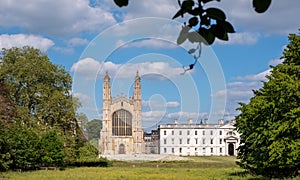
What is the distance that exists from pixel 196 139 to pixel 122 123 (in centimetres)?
1764

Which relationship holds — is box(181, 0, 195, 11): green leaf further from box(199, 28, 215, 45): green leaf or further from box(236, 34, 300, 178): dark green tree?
box(236, 34, 300, 178): dark green tree

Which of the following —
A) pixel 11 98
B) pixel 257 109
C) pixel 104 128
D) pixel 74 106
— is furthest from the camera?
pixel 104 128

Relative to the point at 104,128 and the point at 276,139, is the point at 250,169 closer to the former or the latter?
the point at 276,139

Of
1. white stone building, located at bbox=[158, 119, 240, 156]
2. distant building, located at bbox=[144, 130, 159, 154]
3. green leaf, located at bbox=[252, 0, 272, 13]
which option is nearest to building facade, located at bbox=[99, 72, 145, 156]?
white stone building, located at bbox=[158, 119, 240, 156]

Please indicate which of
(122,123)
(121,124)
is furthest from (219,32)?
(122,123)

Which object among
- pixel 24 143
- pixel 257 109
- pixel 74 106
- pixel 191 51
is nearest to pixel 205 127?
pixel 74 106

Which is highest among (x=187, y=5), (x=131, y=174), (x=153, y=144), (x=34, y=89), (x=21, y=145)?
(x=34, y=89)

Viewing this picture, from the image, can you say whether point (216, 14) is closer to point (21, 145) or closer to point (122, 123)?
point (21, 145)

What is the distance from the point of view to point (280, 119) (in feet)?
88.9

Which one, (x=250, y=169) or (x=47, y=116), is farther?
(x=47, y=116)

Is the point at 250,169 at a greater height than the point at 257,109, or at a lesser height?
lesser

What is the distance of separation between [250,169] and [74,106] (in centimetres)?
2057

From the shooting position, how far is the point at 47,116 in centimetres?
4659

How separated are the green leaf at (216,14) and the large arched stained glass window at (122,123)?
324 feet
